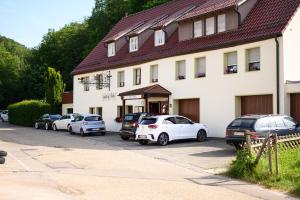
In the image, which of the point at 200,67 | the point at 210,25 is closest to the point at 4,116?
the point at 200,67

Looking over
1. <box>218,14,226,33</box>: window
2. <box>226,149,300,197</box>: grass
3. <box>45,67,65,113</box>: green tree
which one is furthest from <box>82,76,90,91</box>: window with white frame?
<box>226,149,300,197</box>: grass

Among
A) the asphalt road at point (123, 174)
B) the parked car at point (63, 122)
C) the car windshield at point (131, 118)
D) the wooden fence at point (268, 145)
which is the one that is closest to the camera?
the asphalt road at point (123, 174)

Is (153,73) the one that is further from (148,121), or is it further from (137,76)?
(148,121)

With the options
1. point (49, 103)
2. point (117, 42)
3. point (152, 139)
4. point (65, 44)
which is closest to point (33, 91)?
point (65, 44)

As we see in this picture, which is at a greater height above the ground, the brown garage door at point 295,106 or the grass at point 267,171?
the brown garage door at point 295,106

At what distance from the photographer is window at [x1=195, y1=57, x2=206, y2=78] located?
28.8 meters

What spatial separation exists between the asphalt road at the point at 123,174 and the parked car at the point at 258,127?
31.7 inches

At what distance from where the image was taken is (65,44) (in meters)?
72.8

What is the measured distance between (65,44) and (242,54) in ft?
165

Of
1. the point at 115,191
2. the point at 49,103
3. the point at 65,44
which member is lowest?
the point at 115,191

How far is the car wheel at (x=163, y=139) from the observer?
23891mm

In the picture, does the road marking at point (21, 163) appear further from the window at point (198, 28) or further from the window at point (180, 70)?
the window at point (198, 28)

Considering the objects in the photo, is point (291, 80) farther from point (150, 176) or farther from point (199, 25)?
point (150, 176)

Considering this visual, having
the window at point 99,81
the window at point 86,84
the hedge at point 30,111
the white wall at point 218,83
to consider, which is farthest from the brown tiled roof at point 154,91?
the hedge at point 30,111
